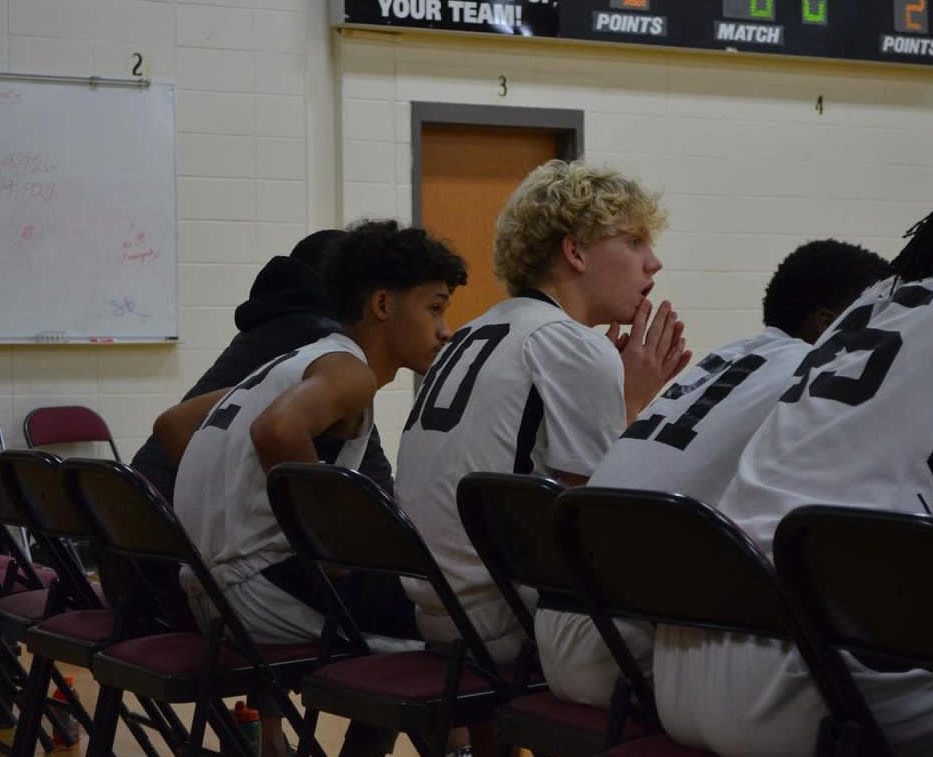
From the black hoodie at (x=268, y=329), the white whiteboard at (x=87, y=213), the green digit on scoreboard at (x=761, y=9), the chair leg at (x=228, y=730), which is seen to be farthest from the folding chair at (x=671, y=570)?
the green digit on scoreboard at (x=761, y=9)

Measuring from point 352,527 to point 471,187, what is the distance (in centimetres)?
478

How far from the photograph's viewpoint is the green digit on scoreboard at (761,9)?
6.91 meters

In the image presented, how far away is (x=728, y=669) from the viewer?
1552mm

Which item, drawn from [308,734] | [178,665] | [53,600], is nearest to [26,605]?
[53,600]

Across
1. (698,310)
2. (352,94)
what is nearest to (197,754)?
(352,94)

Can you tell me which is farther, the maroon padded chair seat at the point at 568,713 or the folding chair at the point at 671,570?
the maroon padded chair seat at the point at 568,713

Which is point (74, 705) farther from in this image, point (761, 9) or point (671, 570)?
point (761, 9)

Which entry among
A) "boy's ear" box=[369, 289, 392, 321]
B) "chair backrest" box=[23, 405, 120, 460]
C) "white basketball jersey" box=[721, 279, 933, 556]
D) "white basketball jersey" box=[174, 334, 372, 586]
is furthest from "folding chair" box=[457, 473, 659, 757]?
"chair backrest" box=[23, 405, 120, 460]

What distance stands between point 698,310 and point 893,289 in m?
5.61

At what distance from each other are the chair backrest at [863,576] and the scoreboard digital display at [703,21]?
5327mm

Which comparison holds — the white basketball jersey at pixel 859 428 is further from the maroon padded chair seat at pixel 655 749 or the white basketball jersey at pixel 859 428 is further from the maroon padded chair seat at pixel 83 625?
the maroon padded chair seat at pixel 83 625

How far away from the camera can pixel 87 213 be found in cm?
613

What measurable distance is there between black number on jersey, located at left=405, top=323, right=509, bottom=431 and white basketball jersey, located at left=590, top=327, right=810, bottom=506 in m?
0.55

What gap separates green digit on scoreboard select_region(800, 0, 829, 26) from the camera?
276 inches
